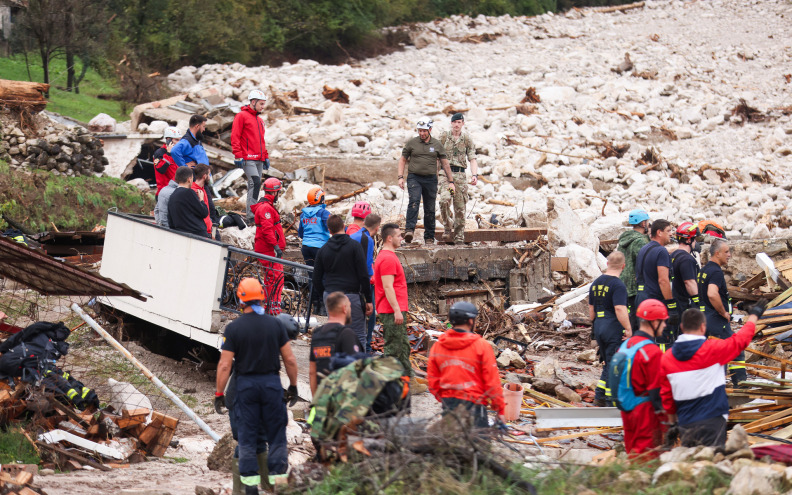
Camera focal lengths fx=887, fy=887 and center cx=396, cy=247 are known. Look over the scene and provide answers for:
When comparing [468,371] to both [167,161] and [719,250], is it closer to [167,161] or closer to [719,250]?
[719,250]

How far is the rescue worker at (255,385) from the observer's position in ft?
20.6

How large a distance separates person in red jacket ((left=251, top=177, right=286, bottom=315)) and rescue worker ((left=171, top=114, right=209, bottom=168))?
1.39 meters

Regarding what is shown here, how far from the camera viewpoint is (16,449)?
7668 mm

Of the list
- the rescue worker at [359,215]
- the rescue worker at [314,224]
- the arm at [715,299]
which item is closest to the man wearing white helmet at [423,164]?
the rescue worker at [314,224]

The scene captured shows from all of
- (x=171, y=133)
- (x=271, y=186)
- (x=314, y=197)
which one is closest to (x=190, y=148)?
(x=171, y=133)

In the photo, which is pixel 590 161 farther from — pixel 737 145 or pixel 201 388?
pixel 201 388

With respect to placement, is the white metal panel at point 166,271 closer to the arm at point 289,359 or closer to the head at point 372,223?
the head at point 372,223

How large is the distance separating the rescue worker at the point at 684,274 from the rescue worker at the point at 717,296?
10cm

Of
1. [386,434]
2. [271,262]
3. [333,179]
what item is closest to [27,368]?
[271,262]

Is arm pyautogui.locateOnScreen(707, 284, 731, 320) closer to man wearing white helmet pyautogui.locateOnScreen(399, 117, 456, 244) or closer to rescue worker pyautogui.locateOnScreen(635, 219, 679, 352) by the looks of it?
rescue worker pyautogui.locateOnScreen(635, 219, 679, 352)

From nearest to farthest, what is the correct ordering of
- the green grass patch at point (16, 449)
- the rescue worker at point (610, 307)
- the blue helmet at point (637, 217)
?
the green grass patch at point (16, 449)
the rescue worker at point (610, 307)
the blue helmet at point (637, 217)

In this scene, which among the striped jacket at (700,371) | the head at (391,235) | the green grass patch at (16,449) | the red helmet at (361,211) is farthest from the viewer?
the red helmet at (361,211)

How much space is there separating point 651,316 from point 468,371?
4.56ft

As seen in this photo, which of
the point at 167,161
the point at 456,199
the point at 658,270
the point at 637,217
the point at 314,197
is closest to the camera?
the point at 658,270
